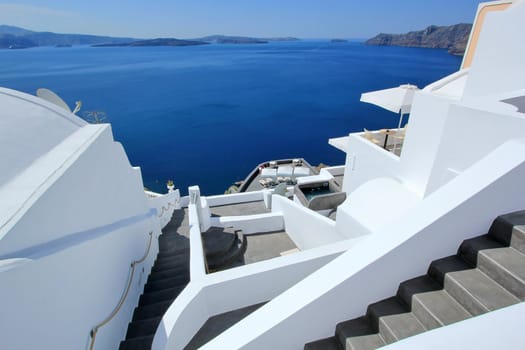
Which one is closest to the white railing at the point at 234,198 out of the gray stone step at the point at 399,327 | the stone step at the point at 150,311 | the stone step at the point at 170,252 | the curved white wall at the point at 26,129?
the stone step at the point at 170,252

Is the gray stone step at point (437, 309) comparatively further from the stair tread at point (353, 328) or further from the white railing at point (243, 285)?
the white railing at point (243, 285)

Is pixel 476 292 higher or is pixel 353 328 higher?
pixel 476 292

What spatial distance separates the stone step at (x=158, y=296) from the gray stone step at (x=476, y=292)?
4.30 meters

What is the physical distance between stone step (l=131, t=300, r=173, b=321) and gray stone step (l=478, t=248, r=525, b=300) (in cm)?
441

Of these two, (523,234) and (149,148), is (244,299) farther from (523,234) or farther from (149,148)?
(149,148)

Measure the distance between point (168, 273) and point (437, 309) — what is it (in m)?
5.09

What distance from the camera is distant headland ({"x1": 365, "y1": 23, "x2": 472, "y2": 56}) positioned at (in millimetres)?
127544

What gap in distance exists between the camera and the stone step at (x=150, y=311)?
4.27m

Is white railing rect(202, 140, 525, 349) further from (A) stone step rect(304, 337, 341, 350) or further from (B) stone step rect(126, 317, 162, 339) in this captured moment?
(B) stone step rect(126, 317, 162, 339)

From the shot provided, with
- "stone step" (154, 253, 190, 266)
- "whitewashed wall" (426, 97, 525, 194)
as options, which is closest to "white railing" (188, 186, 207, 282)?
"stone step" (154, 253, 190, 266)

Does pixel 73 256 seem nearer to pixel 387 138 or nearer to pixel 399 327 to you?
pixel 399 327

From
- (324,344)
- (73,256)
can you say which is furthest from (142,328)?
(324,344)

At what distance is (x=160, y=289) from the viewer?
509cm

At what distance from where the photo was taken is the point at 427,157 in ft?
20.1
